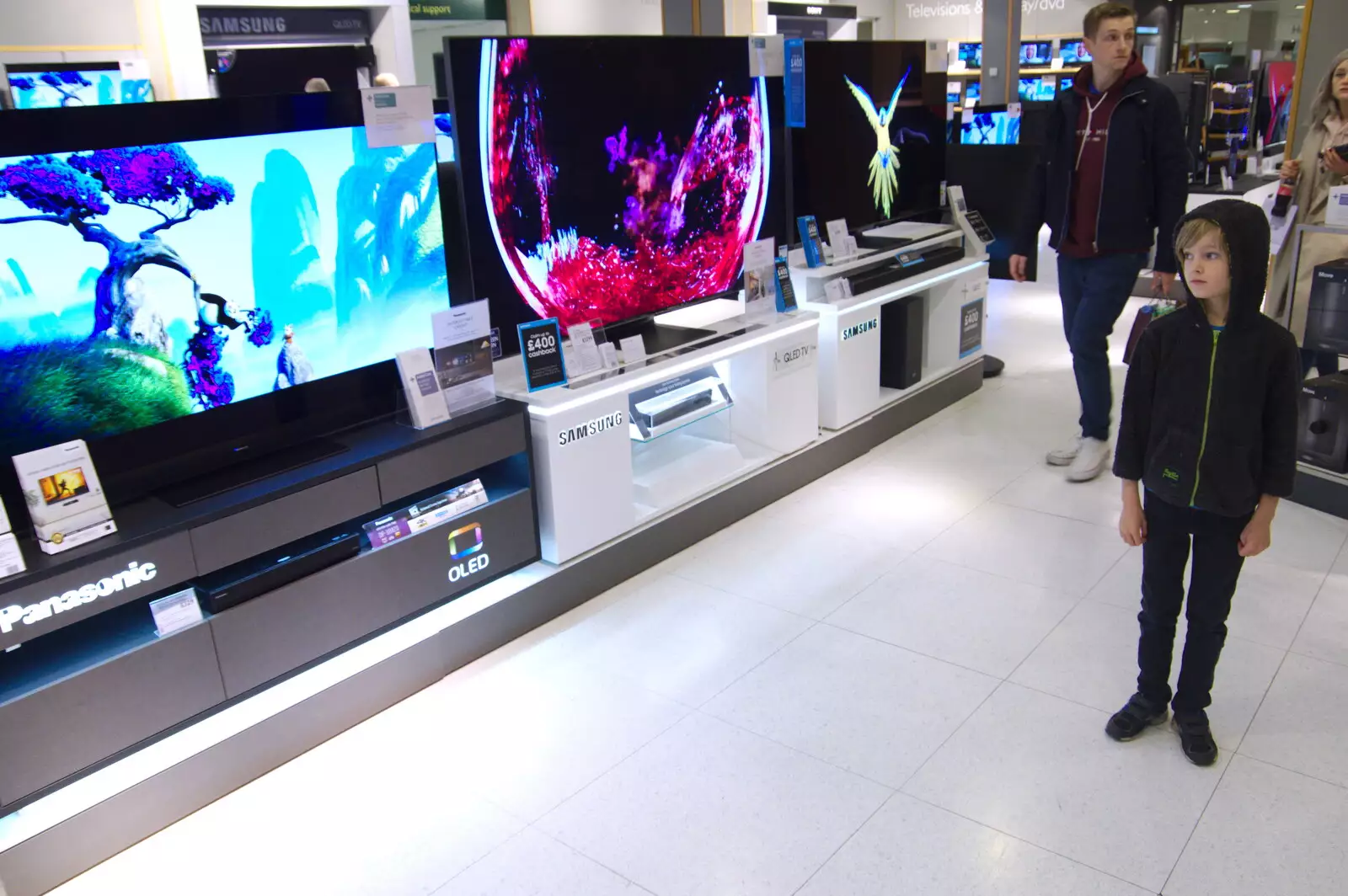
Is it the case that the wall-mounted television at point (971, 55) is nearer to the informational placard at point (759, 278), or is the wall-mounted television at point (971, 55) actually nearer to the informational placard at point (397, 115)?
the informational placard at point (759, 278)

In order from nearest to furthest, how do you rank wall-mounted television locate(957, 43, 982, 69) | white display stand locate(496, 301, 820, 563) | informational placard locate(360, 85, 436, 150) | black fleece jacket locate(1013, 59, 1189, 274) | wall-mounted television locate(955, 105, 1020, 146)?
informational placard locate(360, 85, 436, 150)
white display stand locate(496, 301, 820, 563)
black fleece jacket locate(1013, 59, 1189, 274)
wall-mounted television locate(955, 105, 1020, 146)
wall-mounted television locate(957, 43, 982, 69)

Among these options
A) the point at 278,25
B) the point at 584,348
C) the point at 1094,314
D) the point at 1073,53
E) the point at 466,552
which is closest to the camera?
the point at 466,552

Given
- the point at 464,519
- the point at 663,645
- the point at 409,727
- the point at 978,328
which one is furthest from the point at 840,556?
the point at 978,328

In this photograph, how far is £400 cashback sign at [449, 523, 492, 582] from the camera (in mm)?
2898

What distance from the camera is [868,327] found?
4.43m

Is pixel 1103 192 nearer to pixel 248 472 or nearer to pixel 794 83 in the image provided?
pixel 794 83

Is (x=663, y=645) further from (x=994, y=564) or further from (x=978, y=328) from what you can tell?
(x=978, y=328)

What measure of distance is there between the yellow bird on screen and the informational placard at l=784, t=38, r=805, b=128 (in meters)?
0.51

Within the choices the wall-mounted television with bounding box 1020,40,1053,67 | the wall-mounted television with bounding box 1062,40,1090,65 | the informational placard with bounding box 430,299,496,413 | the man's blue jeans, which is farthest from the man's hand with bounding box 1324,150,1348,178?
the wall-mounted television with bounding box 1020,40,1053,67

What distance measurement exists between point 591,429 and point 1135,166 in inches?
88.6

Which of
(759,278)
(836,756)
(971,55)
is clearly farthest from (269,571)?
(971,55)

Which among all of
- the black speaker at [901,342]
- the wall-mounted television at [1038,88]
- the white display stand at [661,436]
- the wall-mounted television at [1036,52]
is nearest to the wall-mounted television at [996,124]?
the wall-mounted television at [1038,88]

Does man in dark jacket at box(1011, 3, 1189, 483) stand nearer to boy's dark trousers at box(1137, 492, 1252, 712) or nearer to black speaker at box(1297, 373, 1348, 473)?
black speaker at box(1297, 373, 1348, 473)

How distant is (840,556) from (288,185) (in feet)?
6.83
